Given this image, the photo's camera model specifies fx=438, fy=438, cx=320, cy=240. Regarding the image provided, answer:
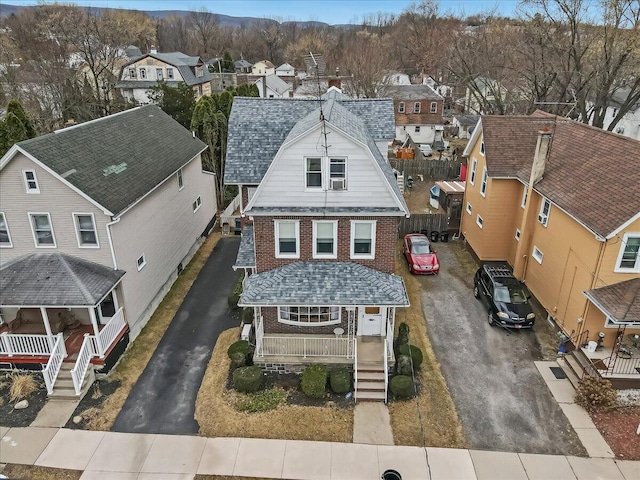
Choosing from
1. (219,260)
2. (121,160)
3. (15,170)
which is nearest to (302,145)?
(121,160)

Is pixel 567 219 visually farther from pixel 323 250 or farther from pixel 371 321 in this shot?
pixel 323 250

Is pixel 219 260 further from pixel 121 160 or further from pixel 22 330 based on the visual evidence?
pixel 22 330

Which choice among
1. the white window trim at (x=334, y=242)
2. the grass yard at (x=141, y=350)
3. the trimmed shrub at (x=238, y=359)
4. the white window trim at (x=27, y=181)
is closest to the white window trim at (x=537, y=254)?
the white window trim at (x=334, y=242)

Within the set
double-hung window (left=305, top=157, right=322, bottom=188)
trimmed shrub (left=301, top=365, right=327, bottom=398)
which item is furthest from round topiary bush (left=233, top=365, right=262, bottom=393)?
double-hung window (left=305, top=157, right=322, bottom=188)

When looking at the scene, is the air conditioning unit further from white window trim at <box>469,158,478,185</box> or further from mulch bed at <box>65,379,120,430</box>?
white window trim at <box>469,158,478,185</box>

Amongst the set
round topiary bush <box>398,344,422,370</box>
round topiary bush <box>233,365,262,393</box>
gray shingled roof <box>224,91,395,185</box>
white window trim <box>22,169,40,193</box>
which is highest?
gray shingled roof <box>224,91,395,185</box>

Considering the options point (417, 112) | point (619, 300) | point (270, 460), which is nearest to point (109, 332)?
point (270, 460)
